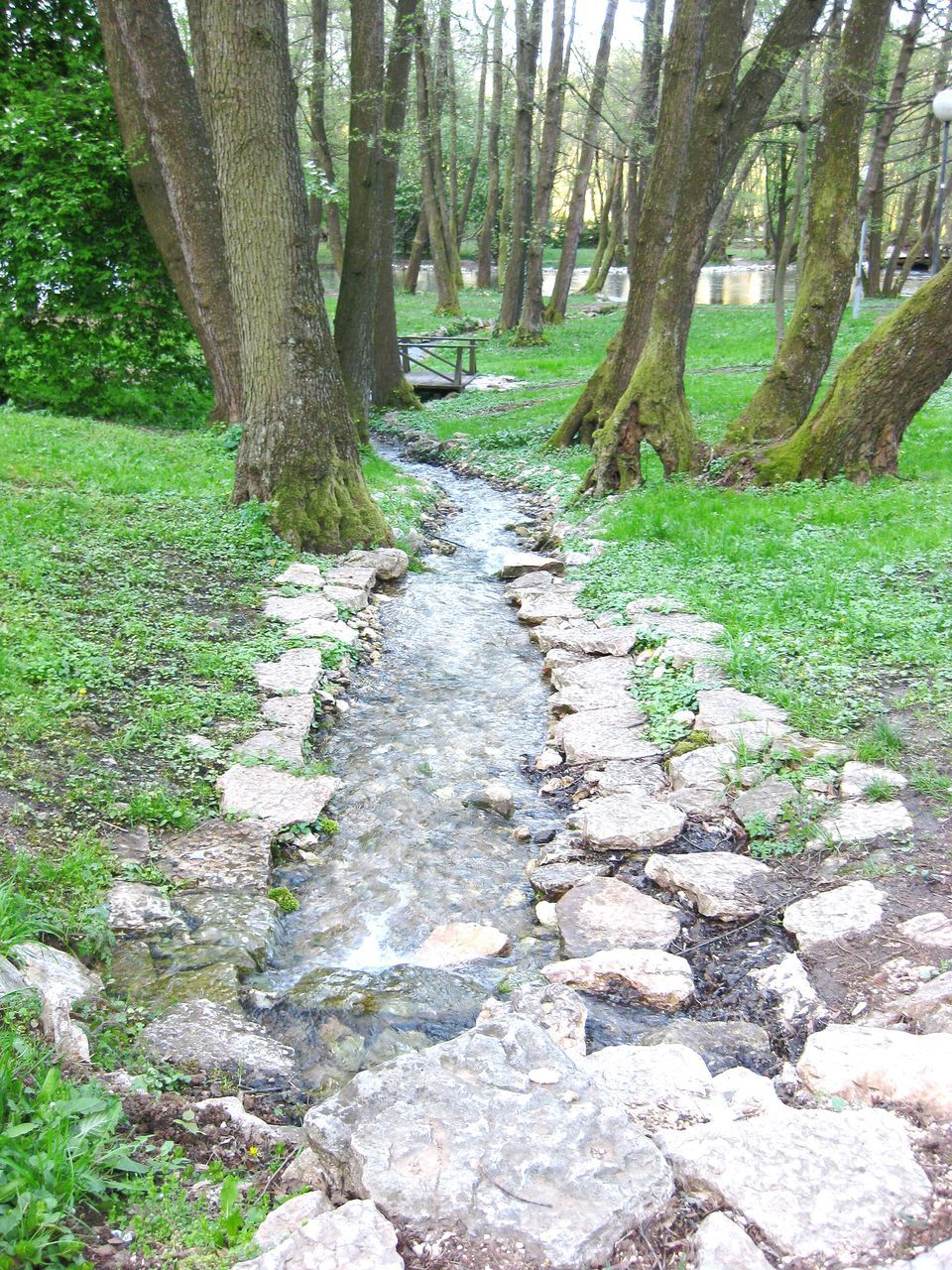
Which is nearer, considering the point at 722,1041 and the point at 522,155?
the point at 722,1041

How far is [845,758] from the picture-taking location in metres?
4.88

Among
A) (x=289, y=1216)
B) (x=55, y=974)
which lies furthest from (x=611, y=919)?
(x=55, y=974)

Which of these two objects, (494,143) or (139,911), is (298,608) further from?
(494,143)

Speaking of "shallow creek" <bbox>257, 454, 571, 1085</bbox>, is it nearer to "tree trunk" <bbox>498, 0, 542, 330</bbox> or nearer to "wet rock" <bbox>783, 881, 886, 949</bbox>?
"wet rock" <bbox>783, 881, 886, 949</bbox>

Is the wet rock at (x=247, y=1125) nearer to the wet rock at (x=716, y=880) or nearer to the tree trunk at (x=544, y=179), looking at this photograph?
the wet rock at (x=716, y=880)

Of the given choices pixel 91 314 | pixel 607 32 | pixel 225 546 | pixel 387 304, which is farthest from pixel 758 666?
pixel 607 32

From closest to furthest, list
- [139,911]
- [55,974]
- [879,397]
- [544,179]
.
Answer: [55,974]
[139,911]
[879,397]
[544,179]

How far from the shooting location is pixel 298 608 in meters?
7.47

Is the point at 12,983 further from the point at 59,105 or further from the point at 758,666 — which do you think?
the point at 59,105

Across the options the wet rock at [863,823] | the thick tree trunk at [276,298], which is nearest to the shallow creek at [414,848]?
the thick tree trunk at [276,298]

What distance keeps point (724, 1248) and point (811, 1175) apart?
0.31m

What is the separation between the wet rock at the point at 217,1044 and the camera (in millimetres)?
3277

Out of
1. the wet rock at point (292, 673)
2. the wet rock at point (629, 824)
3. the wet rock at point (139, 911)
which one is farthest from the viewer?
the wet rock at point (292, 673)

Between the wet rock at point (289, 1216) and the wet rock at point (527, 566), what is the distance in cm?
711
